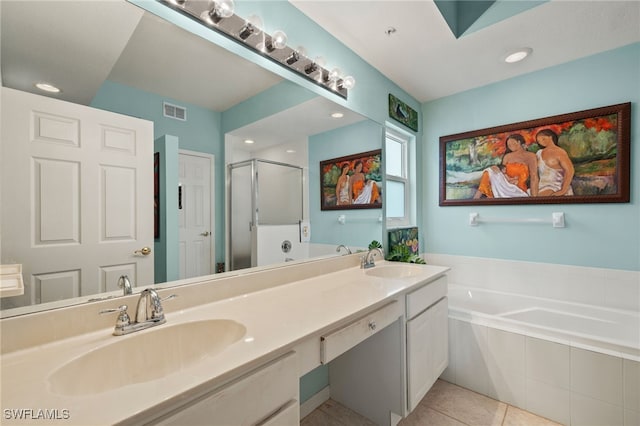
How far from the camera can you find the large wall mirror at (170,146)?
2.61ft

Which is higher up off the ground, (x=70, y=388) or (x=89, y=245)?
(x=89, y=245)

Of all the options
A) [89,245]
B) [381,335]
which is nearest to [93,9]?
[89,245]

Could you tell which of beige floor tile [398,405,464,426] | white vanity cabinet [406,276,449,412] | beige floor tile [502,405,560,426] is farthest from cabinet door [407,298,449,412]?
beige floor tile [502,405,560,426]

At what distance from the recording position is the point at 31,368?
68 cm

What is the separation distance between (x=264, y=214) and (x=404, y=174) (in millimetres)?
1739

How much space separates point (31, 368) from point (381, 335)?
140 centimetres

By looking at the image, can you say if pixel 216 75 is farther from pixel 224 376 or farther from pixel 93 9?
pixel 224 376

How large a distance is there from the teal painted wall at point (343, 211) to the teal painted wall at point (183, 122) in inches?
25.5

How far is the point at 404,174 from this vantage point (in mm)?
2752

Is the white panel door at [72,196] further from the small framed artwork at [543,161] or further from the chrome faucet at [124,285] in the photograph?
the small framed artwork at [543,161]

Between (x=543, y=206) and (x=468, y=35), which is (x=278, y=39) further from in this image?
(x=543, y=206)

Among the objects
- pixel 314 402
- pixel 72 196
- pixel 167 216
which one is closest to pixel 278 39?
pixel 167 216

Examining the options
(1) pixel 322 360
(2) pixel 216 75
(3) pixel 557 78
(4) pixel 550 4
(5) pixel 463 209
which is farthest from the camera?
(5) pixel 463 209

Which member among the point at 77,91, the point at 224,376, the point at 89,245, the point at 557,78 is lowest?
the point at 224,376
